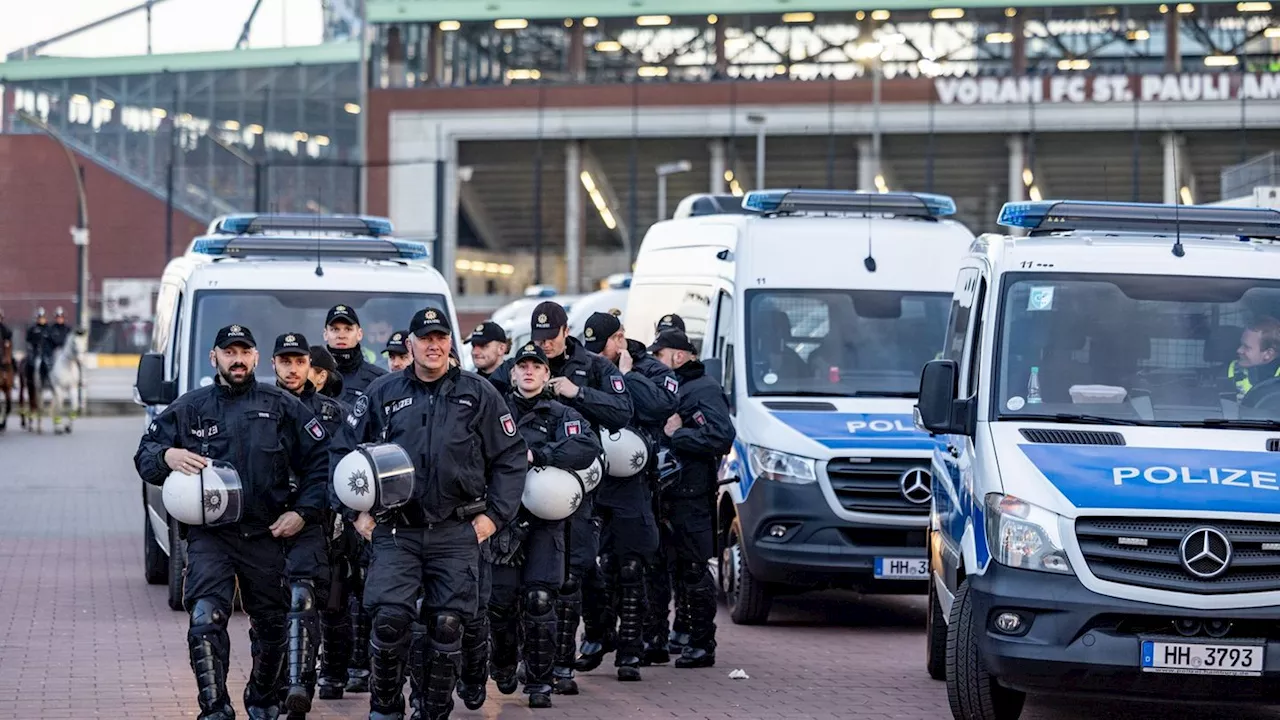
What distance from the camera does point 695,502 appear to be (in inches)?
454

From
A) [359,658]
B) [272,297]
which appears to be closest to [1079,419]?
[359,658]

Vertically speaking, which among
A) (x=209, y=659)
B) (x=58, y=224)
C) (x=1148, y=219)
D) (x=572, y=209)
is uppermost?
(x=572, y=209)

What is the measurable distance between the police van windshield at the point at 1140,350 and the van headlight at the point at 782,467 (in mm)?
3686

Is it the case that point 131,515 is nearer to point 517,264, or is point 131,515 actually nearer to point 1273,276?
point 1273,276

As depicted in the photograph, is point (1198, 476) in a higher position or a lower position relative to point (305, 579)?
higher

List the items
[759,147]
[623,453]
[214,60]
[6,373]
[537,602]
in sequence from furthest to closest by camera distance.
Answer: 1. [214,60]
2. [759,147]
3. [6,373]
4. [623,453]
5. [537,602]

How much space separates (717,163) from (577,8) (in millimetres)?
6358

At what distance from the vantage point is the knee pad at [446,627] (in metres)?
8.40

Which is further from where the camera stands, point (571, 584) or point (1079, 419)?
point (571, 584)

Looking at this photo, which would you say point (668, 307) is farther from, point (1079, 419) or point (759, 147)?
point (759, 147)

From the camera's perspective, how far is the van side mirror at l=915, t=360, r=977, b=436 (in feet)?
29.9

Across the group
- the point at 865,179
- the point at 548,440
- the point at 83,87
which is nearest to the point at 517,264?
the point at 865,179

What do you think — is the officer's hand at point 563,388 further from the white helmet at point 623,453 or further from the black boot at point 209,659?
the black boot at point 209,659

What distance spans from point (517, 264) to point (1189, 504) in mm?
54641
